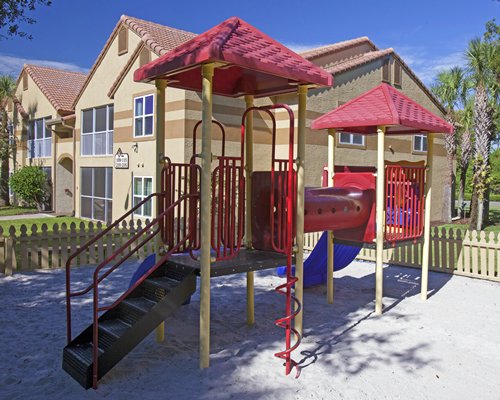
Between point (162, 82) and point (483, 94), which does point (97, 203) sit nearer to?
point (162, 82)

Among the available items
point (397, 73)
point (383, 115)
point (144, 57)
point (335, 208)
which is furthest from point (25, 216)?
point (383, 115)

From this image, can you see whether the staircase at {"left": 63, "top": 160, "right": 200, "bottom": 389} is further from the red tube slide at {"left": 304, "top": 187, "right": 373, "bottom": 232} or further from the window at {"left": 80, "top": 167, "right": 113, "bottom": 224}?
the window at {"left": 80, "top": 167, "right": 113, "bottom": 224}

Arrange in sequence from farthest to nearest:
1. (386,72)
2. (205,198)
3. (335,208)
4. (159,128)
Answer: (386,72), (335,208), (159,128), (205,198)

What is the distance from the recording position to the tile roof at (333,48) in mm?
17672

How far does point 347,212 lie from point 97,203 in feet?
51.8

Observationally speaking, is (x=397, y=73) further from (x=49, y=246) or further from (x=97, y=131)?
(x=49, y=246)

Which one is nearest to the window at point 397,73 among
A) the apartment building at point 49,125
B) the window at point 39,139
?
the apartment building at point 49,125

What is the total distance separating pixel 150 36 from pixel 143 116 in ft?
9.26

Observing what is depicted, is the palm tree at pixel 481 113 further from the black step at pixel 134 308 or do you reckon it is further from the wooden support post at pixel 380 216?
the black step at pixel 134 308

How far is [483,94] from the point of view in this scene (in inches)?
822

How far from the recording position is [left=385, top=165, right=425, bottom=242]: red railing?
25.4ft

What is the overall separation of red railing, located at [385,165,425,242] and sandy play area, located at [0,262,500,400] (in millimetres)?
1234

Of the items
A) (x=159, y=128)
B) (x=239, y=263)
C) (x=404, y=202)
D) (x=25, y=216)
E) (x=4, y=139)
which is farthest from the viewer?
(x=4, y=139)

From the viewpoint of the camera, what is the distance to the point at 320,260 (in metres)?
8.84
